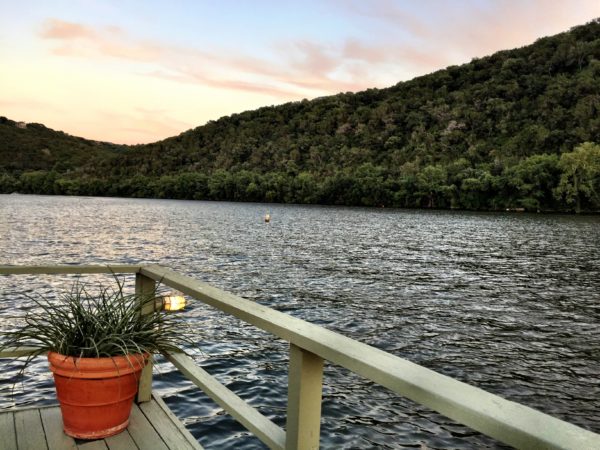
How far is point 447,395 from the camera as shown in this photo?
126 centimetres

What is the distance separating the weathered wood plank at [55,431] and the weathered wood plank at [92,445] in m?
0.03

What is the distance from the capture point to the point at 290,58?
72250 millimetres

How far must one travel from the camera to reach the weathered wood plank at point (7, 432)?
9.27 feet

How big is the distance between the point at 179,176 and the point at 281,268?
5694 inches

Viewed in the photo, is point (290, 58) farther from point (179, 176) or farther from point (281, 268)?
point (179, 176)

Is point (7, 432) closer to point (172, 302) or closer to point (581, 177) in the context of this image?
point (172, 302)

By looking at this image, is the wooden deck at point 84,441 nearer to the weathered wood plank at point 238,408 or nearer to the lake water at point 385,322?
the weathered wood plank at point 238,408

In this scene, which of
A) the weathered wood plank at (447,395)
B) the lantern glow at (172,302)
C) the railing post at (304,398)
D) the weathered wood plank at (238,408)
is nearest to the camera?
the weathered wood plank at (447,395)

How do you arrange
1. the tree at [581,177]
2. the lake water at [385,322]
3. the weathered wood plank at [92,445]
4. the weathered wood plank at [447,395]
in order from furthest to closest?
the tree at [581,177] < the lake water at [385,322] < the weathered wood plank at [92,445] < the weathered wood plank at [447,395]

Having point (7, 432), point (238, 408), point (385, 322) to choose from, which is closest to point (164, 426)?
point (7, 432)

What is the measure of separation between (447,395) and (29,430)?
9.16ft

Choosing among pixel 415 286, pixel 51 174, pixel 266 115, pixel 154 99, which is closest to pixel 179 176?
pixel 266 115

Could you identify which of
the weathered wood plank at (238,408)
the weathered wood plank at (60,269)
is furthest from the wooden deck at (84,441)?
the weathered wood plank at (60,269)

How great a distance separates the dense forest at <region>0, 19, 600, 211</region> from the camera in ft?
319
